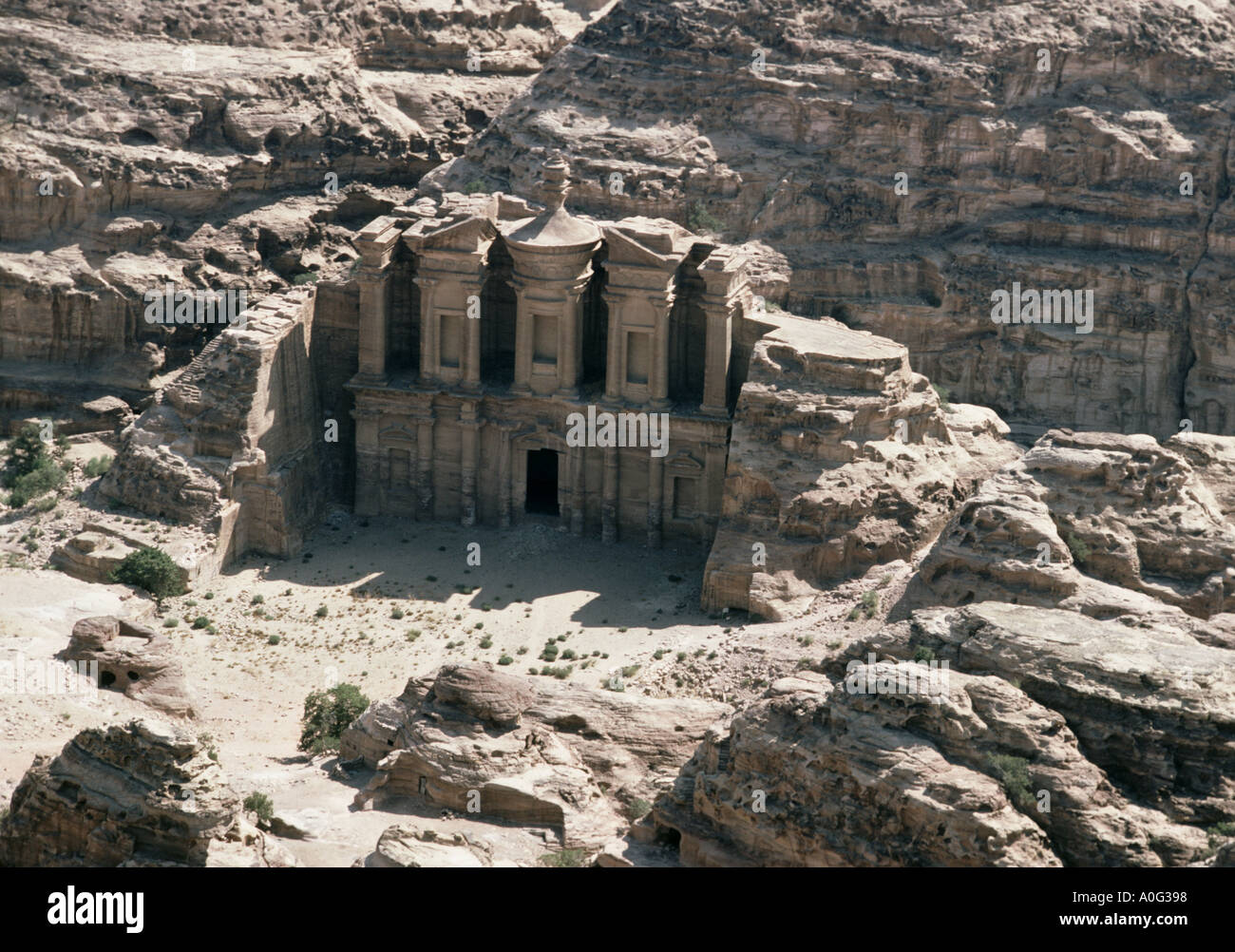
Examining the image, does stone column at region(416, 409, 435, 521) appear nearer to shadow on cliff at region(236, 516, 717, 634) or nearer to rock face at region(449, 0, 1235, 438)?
shadow on cliff at region(236, 516, 717, 634)

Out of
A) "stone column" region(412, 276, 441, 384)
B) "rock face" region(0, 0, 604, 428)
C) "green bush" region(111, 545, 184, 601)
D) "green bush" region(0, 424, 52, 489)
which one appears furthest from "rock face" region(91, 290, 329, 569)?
"rock face" region(0, 0, 604, 428)

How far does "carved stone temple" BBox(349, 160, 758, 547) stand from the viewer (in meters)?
71.4

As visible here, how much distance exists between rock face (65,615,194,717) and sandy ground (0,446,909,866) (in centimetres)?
64

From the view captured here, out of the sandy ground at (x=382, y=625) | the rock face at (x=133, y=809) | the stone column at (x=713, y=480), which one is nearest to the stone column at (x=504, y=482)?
the sandy ground at (x=382, y=625)

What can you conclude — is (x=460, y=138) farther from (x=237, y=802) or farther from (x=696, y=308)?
(x=237, y=802)

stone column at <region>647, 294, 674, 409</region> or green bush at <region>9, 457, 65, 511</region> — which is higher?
stone column at <region>647, 294, 674, 409</region>

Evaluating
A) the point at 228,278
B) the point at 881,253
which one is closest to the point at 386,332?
the point at 228,278

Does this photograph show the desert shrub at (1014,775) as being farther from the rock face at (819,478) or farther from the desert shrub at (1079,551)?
the rock face at (819,478)

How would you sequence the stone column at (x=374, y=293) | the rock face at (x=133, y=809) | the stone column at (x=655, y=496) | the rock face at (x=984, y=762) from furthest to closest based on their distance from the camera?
1. the stone column at (x=374, y=293)
2. the stone column at (x=655, y=496)
3. the rock face at (x=133, y=809)
4. the rock face at (x=984, y=762)

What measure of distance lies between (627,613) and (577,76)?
2442 centimetres

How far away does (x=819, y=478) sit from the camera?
66.7 m

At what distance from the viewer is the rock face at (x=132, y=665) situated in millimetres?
60781

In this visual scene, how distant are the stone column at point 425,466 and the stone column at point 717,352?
915 centimetres

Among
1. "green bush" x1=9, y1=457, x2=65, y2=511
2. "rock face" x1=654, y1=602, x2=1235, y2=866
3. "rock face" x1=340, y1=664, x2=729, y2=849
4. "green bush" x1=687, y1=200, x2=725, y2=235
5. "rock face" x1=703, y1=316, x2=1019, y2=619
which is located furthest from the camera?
"green bush" x1=687, y1=200, x2=725, y2=235
